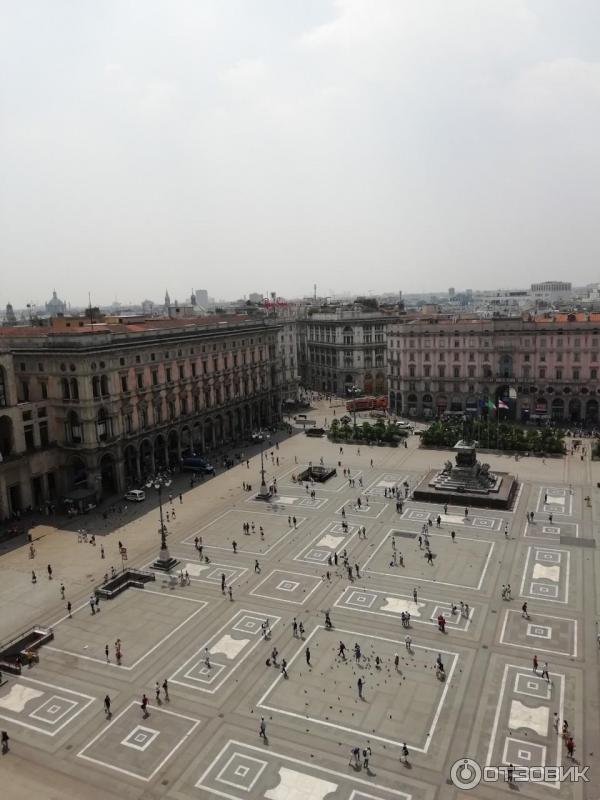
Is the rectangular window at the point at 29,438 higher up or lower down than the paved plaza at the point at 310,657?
higher up

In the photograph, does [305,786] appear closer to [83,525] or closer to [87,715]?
[87,715]

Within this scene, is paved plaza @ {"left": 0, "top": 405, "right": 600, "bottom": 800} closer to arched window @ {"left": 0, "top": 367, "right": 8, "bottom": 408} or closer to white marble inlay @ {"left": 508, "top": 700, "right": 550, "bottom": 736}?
white marble inlay @ {"left": 508, "top": 700, "right": 550, "bottom": 736}

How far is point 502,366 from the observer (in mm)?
111938

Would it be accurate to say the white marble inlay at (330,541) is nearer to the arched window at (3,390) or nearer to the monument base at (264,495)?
the monument base at (264,495)

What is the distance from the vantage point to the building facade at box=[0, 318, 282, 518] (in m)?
71.5

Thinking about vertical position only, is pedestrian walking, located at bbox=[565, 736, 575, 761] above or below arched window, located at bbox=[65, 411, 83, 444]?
below

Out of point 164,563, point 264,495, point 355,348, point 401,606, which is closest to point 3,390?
point 164,563

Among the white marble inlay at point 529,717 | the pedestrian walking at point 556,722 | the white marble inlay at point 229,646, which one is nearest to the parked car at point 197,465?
the white marble inlay at point 229,646

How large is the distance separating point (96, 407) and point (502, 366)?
227ft

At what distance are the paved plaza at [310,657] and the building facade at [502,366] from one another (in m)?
43.0

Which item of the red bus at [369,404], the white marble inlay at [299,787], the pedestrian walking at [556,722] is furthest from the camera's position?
the red bus at [369,404]

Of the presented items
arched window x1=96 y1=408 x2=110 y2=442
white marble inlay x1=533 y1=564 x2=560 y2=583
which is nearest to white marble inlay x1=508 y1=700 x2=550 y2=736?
white marble inlay x1=533 y1=564 x2=560 y2=583

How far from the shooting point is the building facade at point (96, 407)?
235 ft

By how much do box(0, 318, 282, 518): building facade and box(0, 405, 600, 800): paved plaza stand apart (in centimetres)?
860
